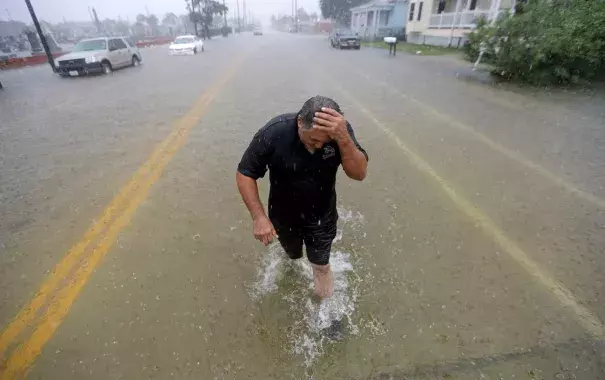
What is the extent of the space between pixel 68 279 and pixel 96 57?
50.1 ft

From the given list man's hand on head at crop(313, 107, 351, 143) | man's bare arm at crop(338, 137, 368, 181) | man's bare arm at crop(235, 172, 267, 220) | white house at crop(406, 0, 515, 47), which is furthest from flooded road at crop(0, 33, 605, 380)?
white house at crop(406, 0, 515, 47)

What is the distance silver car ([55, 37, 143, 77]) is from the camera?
1427cm

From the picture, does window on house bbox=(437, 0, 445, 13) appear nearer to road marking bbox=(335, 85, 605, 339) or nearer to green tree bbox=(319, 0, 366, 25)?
road marking bbox=(335, 85, 605, 339)

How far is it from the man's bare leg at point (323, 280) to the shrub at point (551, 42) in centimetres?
1084

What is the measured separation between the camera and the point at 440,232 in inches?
134

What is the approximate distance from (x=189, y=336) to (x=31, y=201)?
10.4 ft

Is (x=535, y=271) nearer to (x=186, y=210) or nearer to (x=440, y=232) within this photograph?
(x=440, y=232)

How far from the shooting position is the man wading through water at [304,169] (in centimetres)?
170

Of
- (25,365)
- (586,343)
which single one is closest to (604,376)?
(586,343)

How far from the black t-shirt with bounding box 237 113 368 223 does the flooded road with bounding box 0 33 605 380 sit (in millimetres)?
885

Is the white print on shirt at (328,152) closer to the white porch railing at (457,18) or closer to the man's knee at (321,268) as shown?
the man's knee at (321,268)

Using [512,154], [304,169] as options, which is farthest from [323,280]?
[512,154]

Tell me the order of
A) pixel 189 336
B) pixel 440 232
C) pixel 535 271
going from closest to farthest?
1. pixel 189 336
2. pixel 535 271
3. pixel 440 232

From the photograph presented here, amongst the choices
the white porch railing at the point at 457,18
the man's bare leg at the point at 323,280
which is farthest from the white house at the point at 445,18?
Result: the man's bare leg at the point at 323,280
